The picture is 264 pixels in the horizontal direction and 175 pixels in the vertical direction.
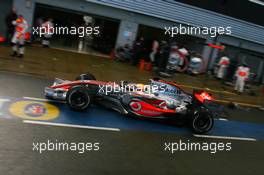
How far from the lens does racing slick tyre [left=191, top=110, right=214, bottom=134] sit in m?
11.0

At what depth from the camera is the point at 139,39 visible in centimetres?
2150

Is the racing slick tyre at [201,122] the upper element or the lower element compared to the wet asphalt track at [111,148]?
upper

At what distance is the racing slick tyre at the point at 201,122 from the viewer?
11.0 metres

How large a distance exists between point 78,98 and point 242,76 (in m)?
11.4

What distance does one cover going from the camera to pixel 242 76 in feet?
63.0

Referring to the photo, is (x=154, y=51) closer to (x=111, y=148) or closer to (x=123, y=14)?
(x=123, y=14)

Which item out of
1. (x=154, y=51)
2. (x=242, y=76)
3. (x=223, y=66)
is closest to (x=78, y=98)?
(x=154, y=51)

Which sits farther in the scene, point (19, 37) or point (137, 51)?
point (137, 51)

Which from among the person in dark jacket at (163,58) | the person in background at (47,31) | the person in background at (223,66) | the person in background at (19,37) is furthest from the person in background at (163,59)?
the person in background at (19,37)

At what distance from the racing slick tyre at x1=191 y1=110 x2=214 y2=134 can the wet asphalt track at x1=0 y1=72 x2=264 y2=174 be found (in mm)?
377

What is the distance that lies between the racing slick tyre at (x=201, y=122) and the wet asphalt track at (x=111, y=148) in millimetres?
377

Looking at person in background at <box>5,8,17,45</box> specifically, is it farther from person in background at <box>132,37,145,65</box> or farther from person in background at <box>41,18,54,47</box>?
person in background at <box>132,37,145,65</box>

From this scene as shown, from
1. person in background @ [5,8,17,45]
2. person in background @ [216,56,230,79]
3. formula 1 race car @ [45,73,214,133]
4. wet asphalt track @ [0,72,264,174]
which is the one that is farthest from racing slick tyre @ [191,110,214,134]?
person in background @ [5,8,17,45]

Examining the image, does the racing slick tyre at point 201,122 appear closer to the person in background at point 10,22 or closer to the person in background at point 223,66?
the person in background at point 223,66
